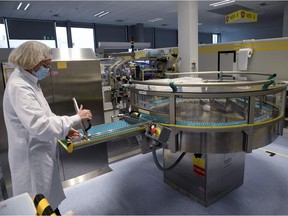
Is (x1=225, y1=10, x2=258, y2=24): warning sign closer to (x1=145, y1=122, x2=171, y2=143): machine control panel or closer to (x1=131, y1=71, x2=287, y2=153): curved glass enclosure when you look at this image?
(x1=131, y1=71, x2=287, y2=153): curved glass enclosure

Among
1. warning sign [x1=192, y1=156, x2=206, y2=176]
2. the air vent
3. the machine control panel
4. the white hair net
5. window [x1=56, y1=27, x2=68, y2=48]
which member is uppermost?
the air vent

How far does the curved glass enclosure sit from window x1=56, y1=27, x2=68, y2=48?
857 cm

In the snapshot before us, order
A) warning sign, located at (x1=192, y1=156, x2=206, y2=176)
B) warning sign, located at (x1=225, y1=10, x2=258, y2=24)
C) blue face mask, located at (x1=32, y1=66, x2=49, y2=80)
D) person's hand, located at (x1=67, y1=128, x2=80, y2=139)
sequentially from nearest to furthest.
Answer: blue face mask, located at (x1=32, y1=66, x2=49, y2=80) < person's hand, located at (x1=67, y1=128, x2=80, y2=139) < warning sign, located at (x1=192, y1=156, x2=206, y2=176) < warning sign, located at (x1=225, y1=10, x2=258, y2=24)

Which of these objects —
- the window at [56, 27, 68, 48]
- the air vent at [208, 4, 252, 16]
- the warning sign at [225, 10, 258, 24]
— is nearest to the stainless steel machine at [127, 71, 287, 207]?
the warning sign at [225, 10, 258, 24]

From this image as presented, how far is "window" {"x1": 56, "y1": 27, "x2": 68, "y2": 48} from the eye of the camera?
370 inches

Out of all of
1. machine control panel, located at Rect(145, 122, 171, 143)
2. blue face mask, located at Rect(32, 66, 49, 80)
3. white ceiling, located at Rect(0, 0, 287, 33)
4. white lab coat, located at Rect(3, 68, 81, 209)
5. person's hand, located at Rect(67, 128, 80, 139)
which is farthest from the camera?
white ceiling, located at Rect(0, 0, 287, 33)

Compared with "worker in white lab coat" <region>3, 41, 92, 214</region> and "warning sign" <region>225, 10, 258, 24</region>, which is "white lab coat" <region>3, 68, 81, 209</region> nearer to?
"worker in white lab coat" <region>3, 41, 92, 214</region>

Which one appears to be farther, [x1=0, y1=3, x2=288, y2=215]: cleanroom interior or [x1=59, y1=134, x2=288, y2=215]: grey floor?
[x1=59, y1=134, x2=288, y2=215]: grey floor

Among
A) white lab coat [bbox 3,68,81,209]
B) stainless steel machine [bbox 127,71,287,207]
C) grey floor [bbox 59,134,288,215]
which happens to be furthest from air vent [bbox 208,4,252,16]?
white lab coat [bbox 3,68,81,209]

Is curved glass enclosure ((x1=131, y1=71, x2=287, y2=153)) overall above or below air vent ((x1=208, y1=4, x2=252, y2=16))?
below

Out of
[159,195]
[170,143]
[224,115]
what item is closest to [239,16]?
[224,115]

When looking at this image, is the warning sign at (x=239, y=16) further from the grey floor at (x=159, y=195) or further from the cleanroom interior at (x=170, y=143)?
the grey floor at (x=159, y=195)

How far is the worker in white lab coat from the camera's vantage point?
52.0 inches

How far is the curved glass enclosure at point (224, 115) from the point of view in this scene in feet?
5.43
